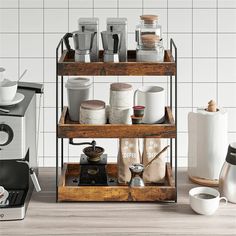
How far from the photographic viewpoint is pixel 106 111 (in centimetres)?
296

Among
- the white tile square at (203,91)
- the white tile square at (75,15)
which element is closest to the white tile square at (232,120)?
the white tile square at (203,91)

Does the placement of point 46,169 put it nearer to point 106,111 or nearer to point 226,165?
point 106,111

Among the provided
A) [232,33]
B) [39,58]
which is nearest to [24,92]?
[39,58]

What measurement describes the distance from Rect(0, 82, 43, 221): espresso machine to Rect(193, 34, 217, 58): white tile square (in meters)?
1.82

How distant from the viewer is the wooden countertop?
Answer: 2.59 m

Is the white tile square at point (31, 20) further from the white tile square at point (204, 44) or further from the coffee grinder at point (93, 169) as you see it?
the coffee grinder at point (93, 169)

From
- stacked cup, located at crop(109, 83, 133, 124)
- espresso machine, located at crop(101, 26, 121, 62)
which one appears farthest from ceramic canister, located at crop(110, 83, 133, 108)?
espresso machine, located at crop(101, 26, 121, 62)

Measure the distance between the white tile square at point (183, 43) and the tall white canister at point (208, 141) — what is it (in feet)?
5.18

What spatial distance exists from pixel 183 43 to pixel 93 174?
190 cm

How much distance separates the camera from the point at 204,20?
15.0ft

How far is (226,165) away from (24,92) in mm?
939

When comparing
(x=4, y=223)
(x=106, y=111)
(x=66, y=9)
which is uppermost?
(x=66, y=9)

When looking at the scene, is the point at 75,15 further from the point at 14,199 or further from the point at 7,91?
the point at 14,199

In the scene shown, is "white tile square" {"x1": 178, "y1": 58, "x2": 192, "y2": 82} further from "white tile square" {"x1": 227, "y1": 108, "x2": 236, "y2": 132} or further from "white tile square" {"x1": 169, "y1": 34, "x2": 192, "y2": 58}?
"white tile square" {"x1": 227, "y1": 108, "x2": 236, "y2": 132}
